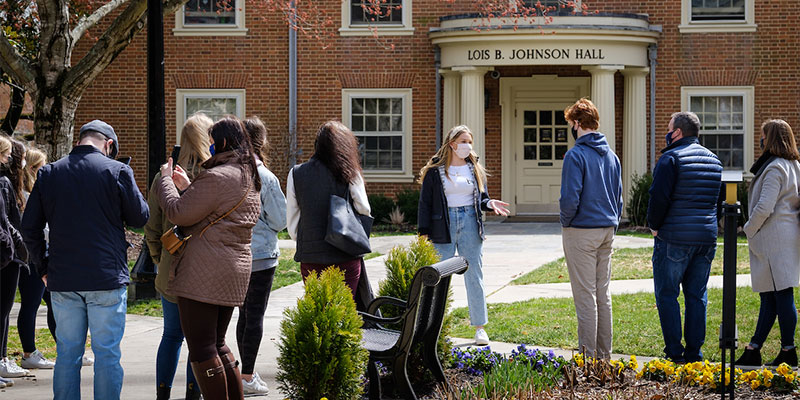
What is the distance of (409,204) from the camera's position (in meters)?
19.8

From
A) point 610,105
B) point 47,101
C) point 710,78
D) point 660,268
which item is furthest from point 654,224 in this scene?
point 710,78

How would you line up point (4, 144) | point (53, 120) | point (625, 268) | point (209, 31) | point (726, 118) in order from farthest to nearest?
point (209, 31) < point (726, 118) < point (625, 268) < point (53, 120) < point (4, 144)

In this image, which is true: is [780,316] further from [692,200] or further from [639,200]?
[639,200]

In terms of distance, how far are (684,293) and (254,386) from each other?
3140 mm

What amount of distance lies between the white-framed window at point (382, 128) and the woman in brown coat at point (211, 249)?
1571cm

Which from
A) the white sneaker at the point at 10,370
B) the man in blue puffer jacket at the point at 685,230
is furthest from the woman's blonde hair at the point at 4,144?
the man in blue puffer jacket at the point at 685,230

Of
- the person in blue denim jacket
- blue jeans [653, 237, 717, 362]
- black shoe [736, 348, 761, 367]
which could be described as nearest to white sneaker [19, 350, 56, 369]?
the person in blue denim jacket

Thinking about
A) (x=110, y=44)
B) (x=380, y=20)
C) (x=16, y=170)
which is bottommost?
(x=16, y=170)

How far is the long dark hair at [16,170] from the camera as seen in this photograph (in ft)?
22.9

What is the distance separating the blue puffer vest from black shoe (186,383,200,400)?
11.5 feet

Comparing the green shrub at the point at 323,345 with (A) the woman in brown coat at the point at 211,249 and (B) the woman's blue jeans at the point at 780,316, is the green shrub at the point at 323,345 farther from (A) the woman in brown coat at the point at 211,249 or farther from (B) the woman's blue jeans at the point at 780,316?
(B) the woman's blue jeans at the point at 780,316

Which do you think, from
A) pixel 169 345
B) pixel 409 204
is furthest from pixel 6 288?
pixel 409 204

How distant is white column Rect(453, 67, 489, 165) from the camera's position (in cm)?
1967

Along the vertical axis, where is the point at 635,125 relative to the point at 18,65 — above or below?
below
